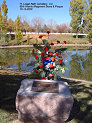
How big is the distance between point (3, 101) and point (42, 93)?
4.76ft

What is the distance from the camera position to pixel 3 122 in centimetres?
262

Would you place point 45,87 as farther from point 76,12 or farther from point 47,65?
point 76,12

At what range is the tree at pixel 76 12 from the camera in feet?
121

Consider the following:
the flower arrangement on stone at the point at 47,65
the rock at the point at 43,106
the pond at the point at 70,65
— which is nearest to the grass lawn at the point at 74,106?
the rock at the point at 43,106

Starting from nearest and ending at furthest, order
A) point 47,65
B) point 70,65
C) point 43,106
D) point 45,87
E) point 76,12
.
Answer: point 43,106 → point 45,87 → point 47,65 → point 70,65 → point 76,12

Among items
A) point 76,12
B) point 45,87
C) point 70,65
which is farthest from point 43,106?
point 76,12

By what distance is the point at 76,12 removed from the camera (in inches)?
1486

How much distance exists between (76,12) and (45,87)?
3877 centimetres

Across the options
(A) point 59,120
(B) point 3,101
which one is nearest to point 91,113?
(A) point 59,120

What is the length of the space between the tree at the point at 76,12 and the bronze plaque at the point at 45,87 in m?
37.3

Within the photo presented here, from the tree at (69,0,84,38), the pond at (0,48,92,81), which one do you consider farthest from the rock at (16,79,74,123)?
the tree at (69,0,84,38)

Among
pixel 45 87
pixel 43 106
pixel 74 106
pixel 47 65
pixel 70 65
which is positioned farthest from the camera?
pixel 70 65

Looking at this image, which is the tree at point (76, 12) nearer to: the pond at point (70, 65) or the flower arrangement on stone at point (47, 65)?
the pond at point (70, 65)

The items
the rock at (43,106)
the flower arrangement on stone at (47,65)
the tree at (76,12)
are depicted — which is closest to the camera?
the rock at (43,106)
